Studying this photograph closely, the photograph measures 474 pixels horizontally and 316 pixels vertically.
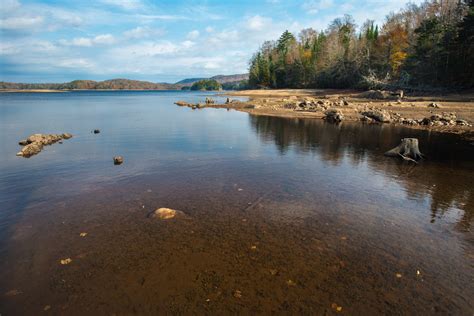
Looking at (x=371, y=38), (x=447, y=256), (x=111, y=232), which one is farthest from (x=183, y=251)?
(x=371, y=38)

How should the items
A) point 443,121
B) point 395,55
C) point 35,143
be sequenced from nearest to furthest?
point 35,143 < point 443,121 < point 395,55

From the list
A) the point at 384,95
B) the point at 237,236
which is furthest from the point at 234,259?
the point at 384,95

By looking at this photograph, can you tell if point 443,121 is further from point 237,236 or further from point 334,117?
point 237,236

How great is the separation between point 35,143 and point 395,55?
86.4m

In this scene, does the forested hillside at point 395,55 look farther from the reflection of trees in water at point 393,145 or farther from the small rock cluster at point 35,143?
the small rock cluster at point 35,143

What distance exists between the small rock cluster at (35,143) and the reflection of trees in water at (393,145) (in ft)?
62.5

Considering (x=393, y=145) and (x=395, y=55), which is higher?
(x=395, y=55)

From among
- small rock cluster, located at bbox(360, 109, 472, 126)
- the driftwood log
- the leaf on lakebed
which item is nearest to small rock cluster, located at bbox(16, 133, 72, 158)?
the leaf on lakebed

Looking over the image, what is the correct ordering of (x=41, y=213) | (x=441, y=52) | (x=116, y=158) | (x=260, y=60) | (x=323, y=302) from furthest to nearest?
(x=260, y=60), (x=441, y=52), (x=116, y=158), (x=41, y=213), (x=323, y=302)

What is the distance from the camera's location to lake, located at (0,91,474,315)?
22.3ft

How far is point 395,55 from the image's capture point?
7906 centimetres

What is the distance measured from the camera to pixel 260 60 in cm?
13950

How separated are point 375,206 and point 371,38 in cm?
10027

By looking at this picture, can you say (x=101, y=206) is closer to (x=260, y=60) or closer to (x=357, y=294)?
(x=357, y=294)
